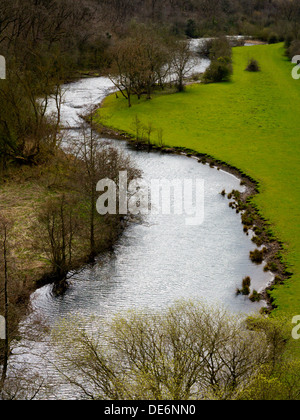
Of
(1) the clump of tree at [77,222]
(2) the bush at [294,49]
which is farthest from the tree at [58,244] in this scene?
(2) the bush at [294,49]

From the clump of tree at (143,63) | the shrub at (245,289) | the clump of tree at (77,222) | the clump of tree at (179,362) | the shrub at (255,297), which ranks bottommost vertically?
the clump of tree at (179,362)

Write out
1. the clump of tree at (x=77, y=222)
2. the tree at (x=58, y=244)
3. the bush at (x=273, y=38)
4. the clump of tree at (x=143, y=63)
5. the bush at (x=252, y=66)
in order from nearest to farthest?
the tree at (x=58, y=244)
the clump of tree at (x=77, y=222)
the clump of tree at (x=143, y=63)
the bush at (x=252, y=66)
the bush at (x=273, y=38)

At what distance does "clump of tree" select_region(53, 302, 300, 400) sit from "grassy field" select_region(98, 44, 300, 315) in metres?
7.90

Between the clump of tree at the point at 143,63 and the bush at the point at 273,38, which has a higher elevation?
the bush at the point at 273,38

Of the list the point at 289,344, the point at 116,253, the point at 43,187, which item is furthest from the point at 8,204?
Answer: the point at 289,344

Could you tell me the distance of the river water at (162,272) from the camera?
33.2 metres

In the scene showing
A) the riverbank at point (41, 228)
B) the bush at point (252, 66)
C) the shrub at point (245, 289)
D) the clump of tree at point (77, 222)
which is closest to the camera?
the shrub at point (245, 289)

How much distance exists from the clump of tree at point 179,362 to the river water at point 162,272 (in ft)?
6.63

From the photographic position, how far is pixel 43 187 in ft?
163

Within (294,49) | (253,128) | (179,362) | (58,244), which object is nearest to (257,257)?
(58,244)

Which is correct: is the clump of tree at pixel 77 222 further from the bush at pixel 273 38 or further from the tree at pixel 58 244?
the bush at pixel 273 38

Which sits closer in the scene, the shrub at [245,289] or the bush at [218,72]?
the shrub at [245,289]
